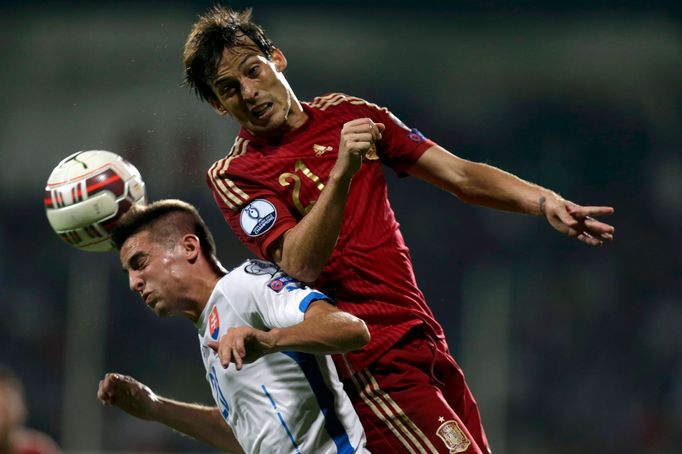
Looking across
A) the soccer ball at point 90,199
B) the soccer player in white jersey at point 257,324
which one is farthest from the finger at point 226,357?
the soccer ball at point 90,199

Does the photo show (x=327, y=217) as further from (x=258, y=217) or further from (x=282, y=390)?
(x=282, y=390)

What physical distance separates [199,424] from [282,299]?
3.34 ft

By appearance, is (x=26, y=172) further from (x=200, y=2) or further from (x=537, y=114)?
(x=537, y=114)

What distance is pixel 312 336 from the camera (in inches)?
109

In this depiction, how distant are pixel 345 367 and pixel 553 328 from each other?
232 inches

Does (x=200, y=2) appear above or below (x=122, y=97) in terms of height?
above

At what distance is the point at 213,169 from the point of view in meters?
3.45

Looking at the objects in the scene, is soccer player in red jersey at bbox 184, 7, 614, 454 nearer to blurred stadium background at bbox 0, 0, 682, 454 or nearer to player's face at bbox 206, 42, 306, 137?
player's face at bbox 206, 42, 306, 137

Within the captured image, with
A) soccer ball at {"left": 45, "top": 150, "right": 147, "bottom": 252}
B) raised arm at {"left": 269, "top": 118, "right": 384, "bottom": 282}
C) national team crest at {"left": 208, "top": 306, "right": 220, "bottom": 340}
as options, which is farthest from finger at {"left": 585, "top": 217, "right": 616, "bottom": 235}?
soccer ball at {"left": 45, "top": 150, "right": 147, "bottom": 252}

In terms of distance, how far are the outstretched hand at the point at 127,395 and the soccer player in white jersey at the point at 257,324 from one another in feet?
1.40

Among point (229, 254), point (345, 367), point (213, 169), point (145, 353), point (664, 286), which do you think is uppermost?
point (213, 169)

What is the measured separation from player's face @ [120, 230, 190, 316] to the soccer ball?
0.36 metres

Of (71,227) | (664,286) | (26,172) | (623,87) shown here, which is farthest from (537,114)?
(71,227)

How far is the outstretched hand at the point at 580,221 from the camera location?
3.17 metres
